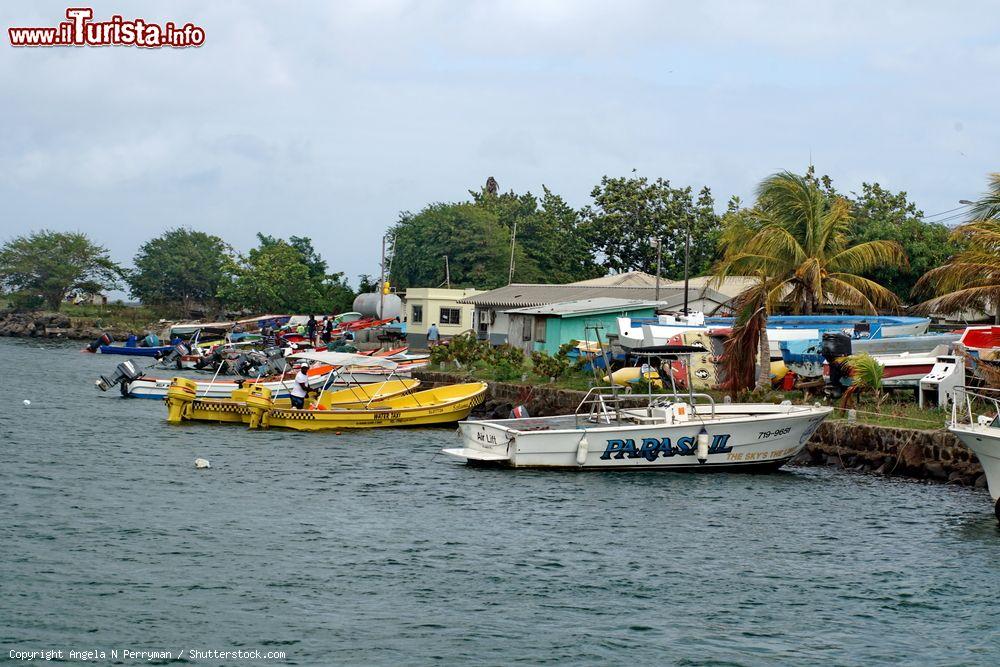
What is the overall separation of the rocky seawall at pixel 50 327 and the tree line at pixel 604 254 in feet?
12.6

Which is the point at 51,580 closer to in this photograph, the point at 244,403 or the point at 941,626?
the point at 941,626

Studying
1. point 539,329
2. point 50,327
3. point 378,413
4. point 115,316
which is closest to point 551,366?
point 378,413

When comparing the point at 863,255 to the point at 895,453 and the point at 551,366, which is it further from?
the point at 895,453

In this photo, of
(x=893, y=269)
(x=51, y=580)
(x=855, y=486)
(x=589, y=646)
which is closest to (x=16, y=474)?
(x=51, y=580)

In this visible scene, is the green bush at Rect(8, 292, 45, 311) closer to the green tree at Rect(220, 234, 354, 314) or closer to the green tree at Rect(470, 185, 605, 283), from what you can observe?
the green tree at Rect(220, 234, 354, 314)

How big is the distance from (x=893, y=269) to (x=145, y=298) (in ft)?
245

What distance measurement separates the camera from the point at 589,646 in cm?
1497

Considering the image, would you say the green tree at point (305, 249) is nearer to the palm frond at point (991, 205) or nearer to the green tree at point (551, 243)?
the green tree at point (551, 243)

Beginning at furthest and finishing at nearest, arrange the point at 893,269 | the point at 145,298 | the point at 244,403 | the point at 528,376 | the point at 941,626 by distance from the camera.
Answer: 1. the point at 145,298
2. the point at 893,269
3. the point at 528,376
4. the point at 244,403
5. the point at 941,626

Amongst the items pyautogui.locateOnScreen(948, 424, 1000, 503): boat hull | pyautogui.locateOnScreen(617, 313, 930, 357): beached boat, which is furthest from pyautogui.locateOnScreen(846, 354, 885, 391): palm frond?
pyautogui.locateOnScreen(948, 424, 1000, 503): boat hull

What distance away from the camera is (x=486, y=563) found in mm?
19016

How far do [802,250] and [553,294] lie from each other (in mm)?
18881

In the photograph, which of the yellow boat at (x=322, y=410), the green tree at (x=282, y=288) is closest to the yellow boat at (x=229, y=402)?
the yellow boat at (x=322, y=410)

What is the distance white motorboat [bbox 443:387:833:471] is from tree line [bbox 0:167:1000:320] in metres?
7.37
